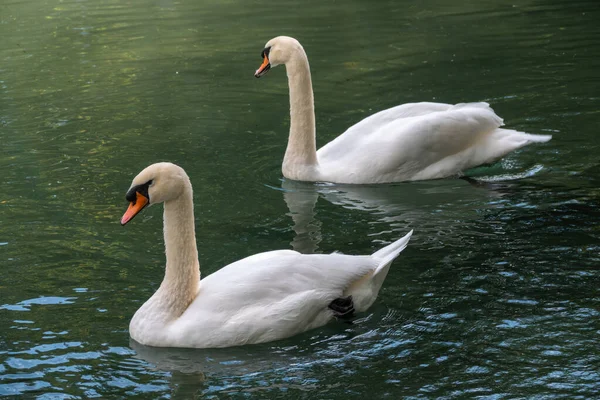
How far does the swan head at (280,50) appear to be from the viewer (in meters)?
10.9

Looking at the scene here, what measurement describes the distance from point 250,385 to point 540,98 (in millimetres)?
7996

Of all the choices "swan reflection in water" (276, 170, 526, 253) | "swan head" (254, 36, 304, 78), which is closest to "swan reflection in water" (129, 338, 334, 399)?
"swan reflection in water" (276, 170, 526, 253)

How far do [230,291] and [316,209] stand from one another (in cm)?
321

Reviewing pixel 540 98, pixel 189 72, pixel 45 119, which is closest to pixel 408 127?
pixel 540 98

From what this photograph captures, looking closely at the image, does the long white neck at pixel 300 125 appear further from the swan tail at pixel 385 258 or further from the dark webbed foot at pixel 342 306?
the dark webbed foot at pixel 342 306

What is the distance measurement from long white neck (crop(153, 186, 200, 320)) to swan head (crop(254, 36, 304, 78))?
3.99m

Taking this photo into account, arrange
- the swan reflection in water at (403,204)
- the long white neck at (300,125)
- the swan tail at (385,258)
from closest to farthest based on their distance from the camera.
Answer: the swan tail at (385,258)
the swan reflection in water at (403,204)
the long white neck at (300,125)

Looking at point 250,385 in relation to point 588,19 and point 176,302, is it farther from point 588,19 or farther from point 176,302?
point 588,19

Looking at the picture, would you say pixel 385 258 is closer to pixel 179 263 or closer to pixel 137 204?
pixel 179 263

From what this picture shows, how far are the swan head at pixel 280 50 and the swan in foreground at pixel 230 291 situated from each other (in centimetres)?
405

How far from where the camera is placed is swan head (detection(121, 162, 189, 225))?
7.00 m

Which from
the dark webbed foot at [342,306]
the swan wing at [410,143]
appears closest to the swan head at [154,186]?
the dark webbed foot at [342,306]

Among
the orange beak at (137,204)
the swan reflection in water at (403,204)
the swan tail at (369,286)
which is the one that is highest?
the orange beak at (137,204)

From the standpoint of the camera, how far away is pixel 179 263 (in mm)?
7090
